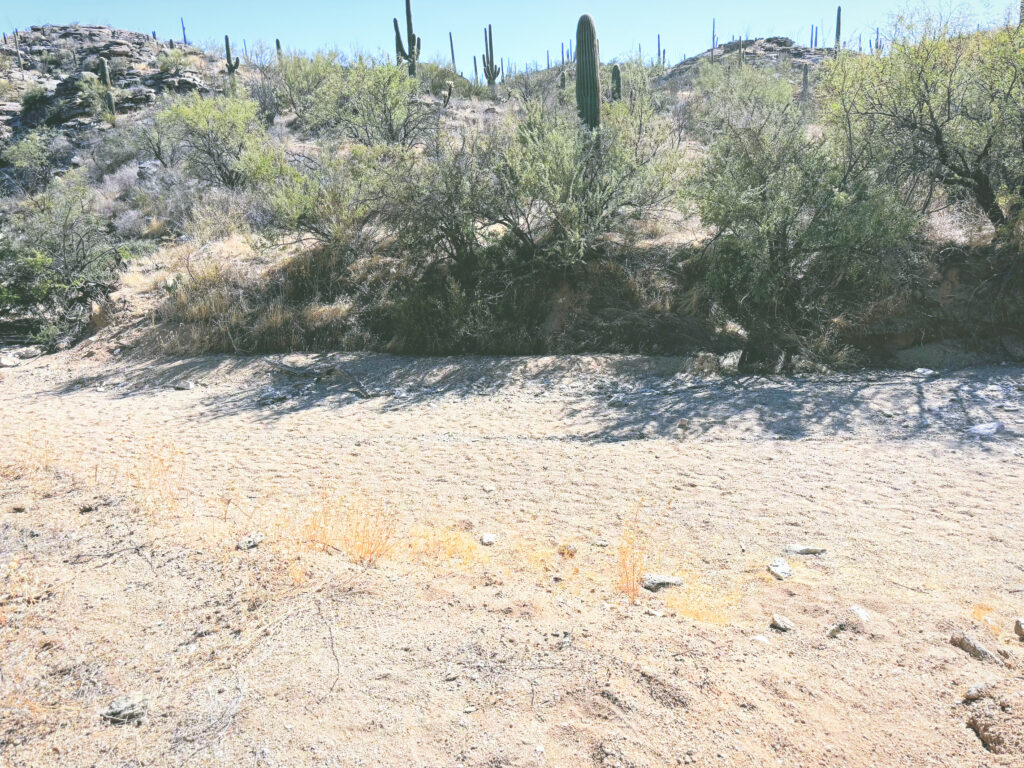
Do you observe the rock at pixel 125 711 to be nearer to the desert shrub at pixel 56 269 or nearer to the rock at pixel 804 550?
the rock at pixel 804 550

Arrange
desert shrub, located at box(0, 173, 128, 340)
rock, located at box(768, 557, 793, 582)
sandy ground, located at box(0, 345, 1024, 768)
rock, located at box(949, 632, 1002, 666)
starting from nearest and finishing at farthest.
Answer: sandy ground, located at box(0, 345, 1024, 768), rock, located at box(949, 632, 1002, 666), rock, located at box(768, 557, 793, 582), desert shrub, located at box(0, 173, 128, 340)

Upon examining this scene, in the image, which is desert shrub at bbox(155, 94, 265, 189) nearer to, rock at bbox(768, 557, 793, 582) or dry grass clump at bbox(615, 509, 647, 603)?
dry grass clump at bbox(615, 509, 647, 603)

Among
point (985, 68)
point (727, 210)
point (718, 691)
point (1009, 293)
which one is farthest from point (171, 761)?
point (985, 68)

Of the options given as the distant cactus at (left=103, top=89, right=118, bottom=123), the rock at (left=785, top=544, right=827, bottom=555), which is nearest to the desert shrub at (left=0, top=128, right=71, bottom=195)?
the distant cactus at (left=103, top=89, right=118, bottom=123)

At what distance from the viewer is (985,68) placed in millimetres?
10719

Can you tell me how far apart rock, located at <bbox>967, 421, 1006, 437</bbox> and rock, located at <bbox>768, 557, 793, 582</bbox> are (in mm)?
3939

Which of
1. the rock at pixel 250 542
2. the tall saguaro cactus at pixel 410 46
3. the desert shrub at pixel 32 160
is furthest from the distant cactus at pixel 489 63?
the rock at pixel 250 542

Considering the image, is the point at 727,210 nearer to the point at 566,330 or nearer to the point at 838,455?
the point at 566,330

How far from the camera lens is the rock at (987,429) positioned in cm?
723

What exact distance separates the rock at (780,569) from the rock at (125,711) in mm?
3840

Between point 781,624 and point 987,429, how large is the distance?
5.15 meters

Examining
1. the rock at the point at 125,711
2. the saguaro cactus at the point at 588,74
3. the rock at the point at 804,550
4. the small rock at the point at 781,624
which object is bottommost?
the rock at the point at 804,550

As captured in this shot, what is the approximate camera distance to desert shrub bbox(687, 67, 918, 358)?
10.1 metres

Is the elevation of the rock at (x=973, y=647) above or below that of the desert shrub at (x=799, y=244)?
below
